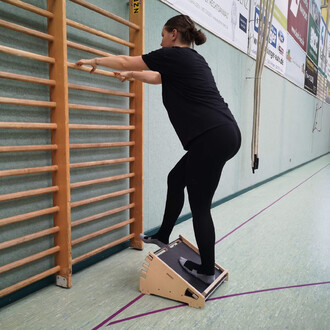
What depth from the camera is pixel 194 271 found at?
63.8 inches

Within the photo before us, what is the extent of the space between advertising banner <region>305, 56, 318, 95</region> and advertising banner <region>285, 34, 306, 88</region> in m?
0.33

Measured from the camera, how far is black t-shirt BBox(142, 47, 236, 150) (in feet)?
4.73

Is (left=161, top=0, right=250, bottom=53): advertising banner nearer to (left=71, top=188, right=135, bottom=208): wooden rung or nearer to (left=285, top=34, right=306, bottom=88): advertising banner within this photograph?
(left=71, top=188, right=135, bottom=208): wooden rung

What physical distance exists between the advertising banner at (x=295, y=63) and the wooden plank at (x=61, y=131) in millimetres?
4744

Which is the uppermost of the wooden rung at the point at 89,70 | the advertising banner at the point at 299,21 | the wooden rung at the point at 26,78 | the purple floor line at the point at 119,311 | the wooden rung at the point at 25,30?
the advertising banner at the point at 299,21

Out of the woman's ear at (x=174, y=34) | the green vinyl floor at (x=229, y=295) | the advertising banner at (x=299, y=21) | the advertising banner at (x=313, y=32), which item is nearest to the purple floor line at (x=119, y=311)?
the green vinyl floor at (x=229, y=295)

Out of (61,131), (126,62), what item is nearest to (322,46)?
(126,62)

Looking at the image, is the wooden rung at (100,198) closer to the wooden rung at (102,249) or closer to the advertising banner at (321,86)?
the wooden rung at (102,249)

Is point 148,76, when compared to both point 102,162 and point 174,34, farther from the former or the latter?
point 102,162

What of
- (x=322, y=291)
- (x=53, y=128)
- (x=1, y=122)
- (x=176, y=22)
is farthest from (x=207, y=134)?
(x=322, y=291)

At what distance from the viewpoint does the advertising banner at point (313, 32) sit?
6629 mm

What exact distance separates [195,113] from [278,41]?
3.99 metres

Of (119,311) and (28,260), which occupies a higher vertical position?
(28,260)

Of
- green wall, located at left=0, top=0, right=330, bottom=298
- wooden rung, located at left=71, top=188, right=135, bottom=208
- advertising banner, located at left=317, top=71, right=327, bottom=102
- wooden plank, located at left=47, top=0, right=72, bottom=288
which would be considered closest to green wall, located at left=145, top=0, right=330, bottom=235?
green wall, located at left=0, top=0, right=330, bottom=298
